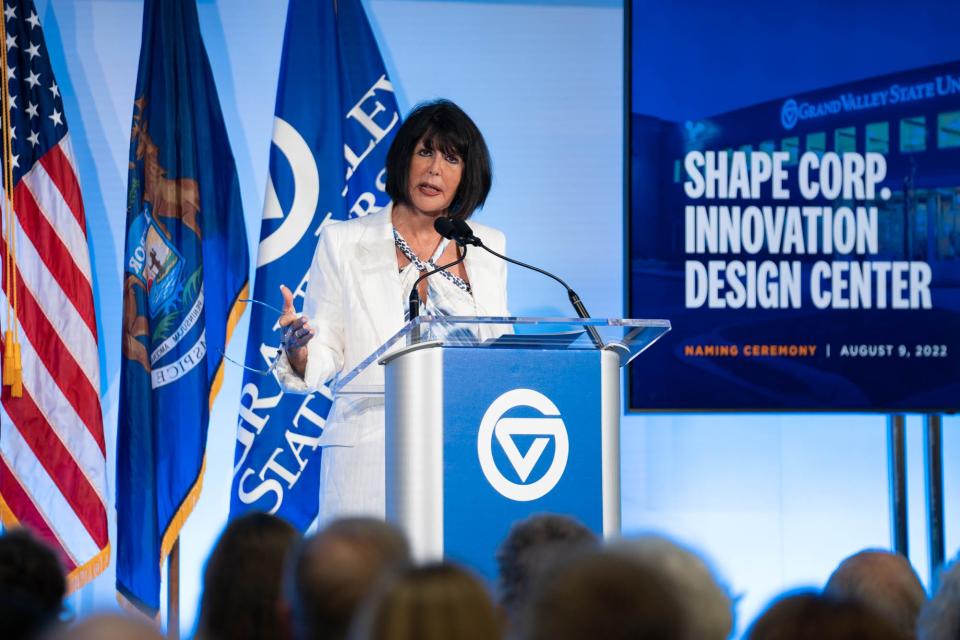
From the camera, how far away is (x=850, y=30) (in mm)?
5086

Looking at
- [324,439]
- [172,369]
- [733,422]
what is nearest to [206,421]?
[172,369]

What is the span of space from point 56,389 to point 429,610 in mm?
3845

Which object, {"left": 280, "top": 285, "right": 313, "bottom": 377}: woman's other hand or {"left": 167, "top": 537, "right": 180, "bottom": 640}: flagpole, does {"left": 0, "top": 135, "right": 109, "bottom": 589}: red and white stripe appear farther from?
{"left": 280, "top": 285, "right": 313, "bottom": 377}: woman's other hand

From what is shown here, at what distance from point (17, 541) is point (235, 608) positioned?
0.33 meters

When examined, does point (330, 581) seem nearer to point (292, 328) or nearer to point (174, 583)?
point (292, 328)

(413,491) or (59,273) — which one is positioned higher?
(59,273)

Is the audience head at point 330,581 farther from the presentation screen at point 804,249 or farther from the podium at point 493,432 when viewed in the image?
the presentation screen at point 804,249

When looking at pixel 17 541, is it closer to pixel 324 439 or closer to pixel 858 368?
pixel 324 439

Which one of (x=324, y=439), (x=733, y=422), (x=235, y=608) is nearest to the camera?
(x=235, y=608)

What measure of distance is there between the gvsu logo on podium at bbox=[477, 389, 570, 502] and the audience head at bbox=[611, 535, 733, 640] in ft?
2.99

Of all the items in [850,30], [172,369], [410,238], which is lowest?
[172,369]

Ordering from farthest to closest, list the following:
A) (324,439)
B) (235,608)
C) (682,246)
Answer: (682,246)
(324,439)
(235,608)

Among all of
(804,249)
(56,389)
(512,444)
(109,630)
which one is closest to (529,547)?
(512,444)

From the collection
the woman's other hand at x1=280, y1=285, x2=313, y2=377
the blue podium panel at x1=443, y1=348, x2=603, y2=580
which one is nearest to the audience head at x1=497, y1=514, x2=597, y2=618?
the blue podium panel at x1=443, y1=348, x2=603, y2=580
